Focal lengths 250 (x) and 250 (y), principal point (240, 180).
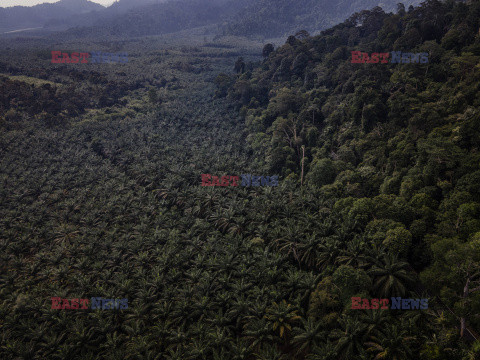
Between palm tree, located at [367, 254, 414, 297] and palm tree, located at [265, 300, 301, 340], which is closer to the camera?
palm tree, located at [367, 254, 414, 297]

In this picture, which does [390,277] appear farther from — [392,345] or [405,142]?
[405,142]

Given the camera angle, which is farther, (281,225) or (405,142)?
(281,225)

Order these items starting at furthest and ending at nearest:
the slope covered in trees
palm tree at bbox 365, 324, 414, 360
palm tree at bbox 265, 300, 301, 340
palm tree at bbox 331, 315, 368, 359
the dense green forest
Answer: palm tree at bbox 265, 300, 301, 340, the slope covered in trees, the dense green forest, palm tree at bbox 331, 315, 368, 359, palm tree at bbox 365, 324, 414, 360

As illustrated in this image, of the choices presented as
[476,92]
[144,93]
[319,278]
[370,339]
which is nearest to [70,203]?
[319,278]

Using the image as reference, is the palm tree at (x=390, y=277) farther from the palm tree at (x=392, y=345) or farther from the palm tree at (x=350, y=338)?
the palm tree at (x=350, y=338)

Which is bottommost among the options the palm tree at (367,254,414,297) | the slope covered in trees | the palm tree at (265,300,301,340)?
the palm tree at (265,300,301,340)

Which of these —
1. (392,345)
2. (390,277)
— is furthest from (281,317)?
(390,277)

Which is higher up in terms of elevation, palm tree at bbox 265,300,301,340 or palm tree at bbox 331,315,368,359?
palm tree at bbox 331,315,368,359

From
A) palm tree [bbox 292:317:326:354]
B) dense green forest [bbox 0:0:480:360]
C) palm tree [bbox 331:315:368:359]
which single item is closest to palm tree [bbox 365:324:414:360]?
dense green forest [bbox 0:0:480:360]

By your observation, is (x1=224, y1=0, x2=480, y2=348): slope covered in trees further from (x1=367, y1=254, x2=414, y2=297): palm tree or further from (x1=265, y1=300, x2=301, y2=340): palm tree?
(x1=265, y1=300, x2=301, y2=340): palm tree
